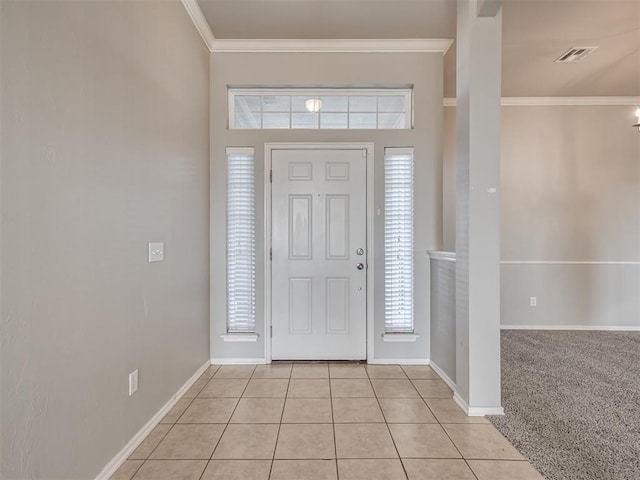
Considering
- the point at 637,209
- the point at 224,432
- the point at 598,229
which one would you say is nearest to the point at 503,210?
the point at 598,229

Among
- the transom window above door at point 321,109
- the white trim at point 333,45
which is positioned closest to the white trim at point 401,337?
the transom window above door at point 321,109

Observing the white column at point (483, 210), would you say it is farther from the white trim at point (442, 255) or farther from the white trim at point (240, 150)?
the white trim at point (240, 150)

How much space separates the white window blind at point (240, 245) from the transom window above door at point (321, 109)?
43 cm

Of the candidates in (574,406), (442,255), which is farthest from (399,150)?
(574,406)

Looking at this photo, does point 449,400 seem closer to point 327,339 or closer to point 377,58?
point 327,339

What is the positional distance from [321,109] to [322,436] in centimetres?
279

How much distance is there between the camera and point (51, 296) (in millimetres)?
1302

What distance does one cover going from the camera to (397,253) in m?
3.23

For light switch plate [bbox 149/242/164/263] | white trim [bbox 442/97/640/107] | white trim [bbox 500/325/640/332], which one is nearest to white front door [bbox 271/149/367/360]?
light switch plate [bbox 149/242/164/263]

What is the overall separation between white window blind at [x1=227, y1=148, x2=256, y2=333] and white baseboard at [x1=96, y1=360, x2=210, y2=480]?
2.31 ft

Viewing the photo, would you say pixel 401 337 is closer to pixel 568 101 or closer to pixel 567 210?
pixel 567 210

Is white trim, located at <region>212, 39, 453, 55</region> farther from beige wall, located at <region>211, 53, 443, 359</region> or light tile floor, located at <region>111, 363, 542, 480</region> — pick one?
light tile floor, located at <region>111, 363, 542, 480</region>

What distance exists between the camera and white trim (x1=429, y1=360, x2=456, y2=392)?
8.70 feet

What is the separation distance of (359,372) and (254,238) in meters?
1.59
